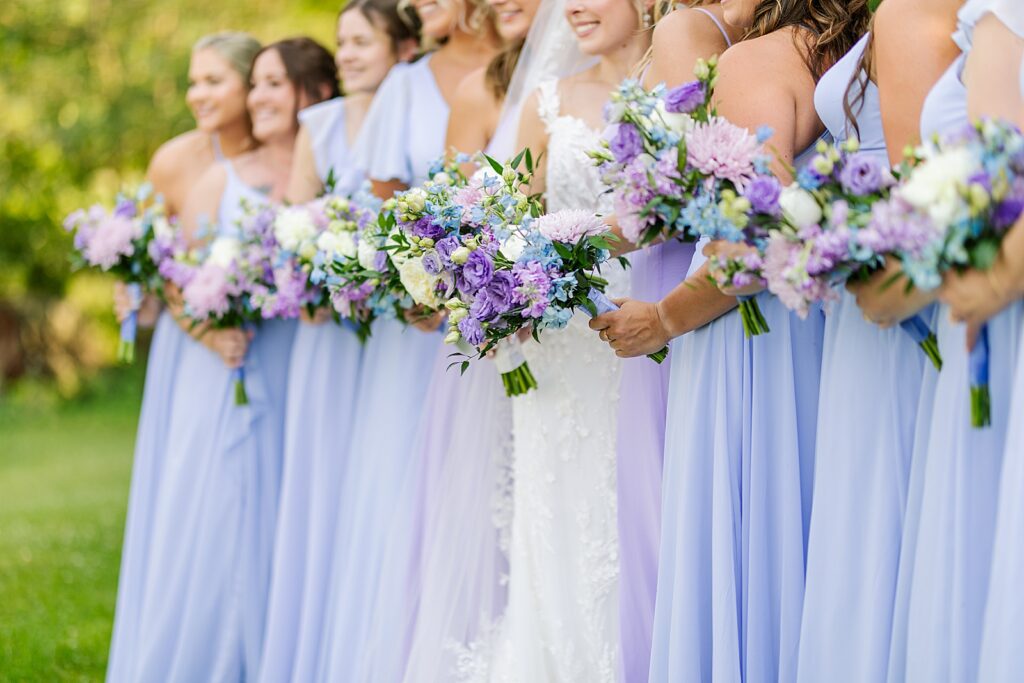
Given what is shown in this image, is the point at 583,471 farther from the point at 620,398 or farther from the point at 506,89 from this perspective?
the point at 506,89

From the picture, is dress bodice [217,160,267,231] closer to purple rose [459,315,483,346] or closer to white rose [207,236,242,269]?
white rose [207,236,242,269]

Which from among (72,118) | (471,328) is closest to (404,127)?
(471,328)

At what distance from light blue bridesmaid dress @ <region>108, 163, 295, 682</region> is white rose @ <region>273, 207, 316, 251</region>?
55cm

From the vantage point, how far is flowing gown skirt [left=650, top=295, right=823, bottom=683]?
11.4ft

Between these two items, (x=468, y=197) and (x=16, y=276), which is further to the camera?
(x=16, y=276)

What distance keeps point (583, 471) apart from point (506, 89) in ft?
5.07

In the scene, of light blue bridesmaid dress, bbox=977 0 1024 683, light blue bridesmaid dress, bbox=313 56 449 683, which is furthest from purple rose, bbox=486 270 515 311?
light blue bridesmaid dress, bbox=313 56 449 683

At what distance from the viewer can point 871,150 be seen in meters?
3.46

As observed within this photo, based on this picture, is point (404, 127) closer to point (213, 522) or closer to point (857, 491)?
point (213, 522)

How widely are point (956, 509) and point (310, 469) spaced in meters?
3.21

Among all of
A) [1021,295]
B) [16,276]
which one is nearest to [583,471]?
[1021,295]

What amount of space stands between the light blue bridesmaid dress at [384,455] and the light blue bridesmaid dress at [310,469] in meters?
0.07

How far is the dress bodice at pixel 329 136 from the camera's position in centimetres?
570

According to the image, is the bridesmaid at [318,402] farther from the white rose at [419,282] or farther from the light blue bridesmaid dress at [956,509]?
the light blue bridesmaid dress at [956,509]
